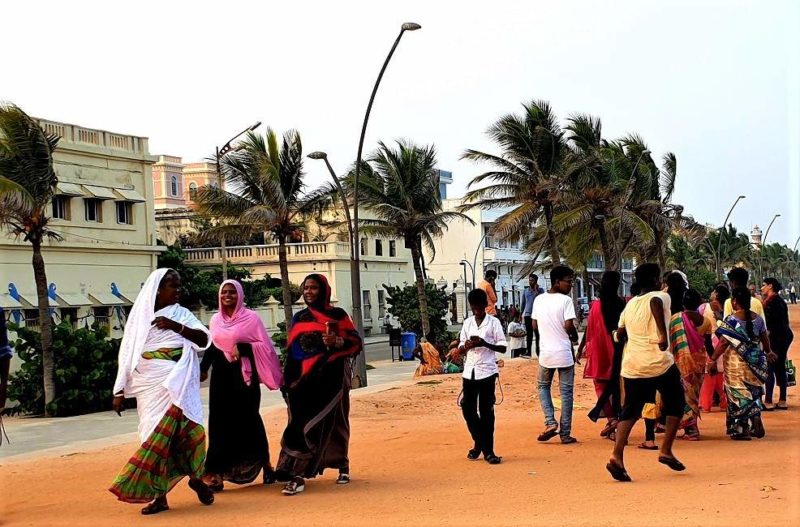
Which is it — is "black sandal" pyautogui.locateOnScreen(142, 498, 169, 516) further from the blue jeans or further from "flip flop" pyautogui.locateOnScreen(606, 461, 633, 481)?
the blue jeans

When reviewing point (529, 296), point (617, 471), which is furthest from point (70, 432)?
point (529, 296)

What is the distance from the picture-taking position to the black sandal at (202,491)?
8.22 m

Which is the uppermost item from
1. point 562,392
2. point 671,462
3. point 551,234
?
point 551,234

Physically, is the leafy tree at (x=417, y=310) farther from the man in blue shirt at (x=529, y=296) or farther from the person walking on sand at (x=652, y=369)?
the person walking on sand at (x=652, y=369)

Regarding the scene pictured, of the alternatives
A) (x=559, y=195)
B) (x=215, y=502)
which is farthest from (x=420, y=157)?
(x=215, y=502)

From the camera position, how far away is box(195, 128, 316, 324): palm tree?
30969 mm

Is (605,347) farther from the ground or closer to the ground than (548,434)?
farther from the ground

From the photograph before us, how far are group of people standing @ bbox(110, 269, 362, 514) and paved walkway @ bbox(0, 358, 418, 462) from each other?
4.46m

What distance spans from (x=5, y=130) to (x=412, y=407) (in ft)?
29.4

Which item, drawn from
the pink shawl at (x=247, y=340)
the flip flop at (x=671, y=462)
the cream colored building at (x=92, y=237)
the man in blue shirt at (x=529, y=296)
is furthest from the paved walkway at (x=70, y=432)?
the cream colored building at (x=92, y=237)

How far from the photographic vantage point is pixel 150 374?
8023 mm

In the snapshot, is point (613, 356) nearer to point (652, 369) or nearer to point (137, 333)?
point (652, 369)

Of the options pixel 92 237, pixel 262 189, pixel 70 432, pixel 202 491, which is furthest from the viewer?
pixel 92 237

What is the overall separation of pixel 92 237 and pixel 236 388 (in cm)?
3230
